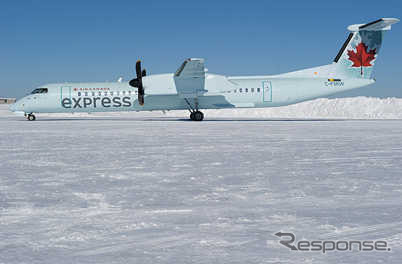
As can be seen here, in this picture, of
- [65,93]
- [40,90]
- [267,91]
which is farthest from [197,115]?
[40,90]

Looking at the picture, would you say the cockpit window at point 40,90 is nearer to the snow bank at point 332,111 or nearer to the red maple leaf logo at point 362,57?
the snow bank at point 332,111

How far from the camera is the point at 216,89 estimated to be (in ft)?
85.6

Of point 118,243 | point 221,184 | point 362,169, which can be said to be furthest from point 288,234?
Answer: point 362,169

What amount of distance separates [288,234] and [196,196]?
5.66 ft

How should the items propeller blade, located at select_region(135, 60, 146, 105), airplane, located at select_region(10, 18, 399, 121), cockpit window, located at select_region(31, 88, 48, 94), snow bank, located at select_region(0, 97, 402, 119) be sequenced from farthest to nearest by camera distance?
Result: snow bank, located at select_region(0, 97, 402, 119) < cockpit window, located at select_region(31, 88, 48, 94) < airplane, located at select_region(10, 18, 399, 121) < propeller blade, located at select_region(135, 60, 146, 105)

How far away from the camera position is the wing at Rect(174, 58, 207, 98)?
→ 24487 mm

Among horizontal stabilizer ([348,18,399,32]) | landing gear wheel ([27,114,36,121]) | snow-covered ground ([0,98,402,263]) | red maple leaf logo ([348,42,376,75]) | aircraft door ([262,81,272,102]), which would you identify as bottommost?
snow-covered ground ([0,98,402,263])

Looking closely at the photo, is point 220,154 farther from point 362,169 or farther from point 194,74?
point 194,74

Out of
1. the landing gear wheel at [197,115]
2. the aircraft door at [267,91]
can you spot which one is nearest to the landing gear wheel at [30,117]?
the landing gear wheel at [197,115]

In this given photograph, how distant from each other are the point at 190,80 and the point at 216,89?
2.05m

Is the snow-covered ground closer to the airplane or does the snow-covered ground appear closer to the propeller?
the propeller

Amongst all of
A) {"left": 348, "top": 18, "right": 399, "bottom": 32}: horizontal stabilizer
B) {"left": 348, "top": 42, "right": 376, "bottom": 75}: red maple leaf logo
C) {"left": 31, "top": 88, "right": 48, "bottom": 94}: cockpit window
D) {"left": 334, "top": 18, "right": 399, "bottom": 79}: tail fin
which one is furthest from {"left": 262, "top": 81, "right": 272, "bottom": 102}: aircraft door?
{"left": 31, "top": 88, "right": 48, "bottom": 94}: cockpit window

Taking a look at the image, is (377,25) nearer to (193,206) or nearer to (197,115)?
(197,115)

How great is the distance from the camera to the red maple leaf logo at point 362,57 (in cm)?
2734
